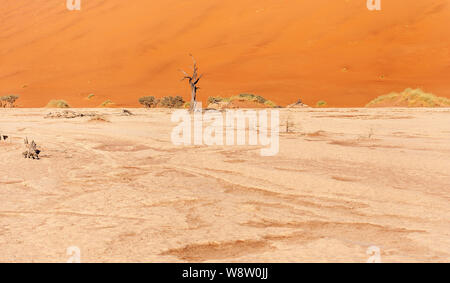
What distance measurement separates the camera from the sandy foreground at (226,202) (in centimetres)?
349

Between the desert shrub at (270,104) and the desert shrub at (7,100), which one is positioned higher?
the desert shrub at (7,100)

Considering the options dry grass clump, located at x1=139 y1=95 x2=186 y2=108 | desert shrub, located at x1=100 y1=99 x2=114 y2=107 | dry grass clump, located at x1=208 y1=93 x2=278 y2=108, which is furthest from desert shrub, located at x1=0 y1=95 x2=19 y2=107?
dry grass clump, located at x1=208 y1=93 x2=278 y2=108

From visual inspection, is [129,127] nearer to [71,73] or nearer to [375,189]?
[375,189]

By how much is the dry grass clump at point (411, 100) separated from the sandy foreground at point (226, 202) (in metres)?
13.5

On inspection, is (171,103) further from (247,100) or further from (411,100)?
(411,100)

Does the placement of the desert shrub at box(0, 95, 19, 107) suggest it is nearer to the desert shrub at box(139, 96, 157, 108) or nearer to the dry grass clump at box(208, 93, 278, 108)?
the desert shrub at box(139, 96, 157, 108)

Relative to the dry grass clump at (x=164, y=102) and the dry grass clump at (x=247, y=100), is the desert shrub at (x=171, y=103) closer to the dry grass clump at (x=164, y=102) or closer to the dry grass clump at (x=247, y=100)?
the dry grass clump at (x=164, y=102)

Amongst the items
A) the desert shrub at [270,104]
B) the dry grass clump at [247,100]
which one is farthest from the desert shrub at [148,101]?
the desert shrub at [270,104]

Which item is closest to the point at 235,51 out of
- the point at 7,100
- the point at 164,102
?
the point at 164,102

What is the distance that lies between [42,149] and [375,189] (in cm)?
608

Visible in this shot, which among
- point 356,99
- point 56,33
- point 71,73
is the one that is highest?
point 56,33
